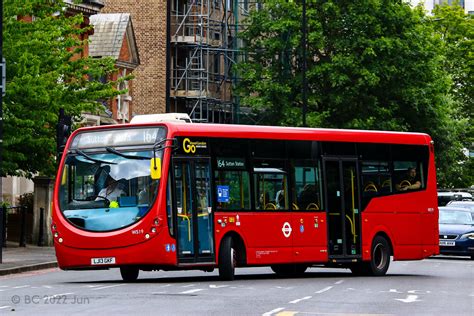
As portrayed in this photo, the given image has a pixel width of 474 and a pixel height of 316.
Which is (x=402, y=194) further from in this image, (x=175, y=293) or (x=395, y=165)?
(x=175, y=293)

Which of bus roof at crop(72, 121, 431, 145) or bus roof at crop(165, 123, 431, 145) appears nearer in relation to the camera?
bus roof at crop(72, 121, 431, 145)

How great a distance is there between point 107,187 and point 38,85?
14.6 m

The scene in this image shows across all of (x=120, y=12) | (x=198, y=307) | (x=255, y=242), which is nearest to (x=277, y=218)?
(x=255, y=242)

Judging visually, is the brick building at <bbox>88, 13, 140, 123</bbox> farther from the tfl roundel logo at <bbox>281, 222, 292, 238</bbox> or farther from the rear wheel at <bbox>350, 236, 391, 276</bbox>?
the tfl roundel logo at <bbox>281, 222, 292, 238</bbox>

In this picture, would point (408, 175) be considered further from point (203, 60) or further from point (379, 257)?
point (203, 60)

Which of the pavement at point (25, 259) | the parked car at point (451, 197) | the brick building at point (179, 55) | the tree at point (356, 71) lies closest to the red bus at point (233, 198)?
the pavement at point (25, 259)

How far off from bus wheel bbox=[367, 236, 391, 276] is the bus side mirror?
6720mm

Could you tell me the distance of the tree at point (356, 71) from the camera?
6644cm

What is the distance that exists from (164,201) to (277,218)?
134 inches

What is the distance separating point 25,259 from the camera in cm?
3569

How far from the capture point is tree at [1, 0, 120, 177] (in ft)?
131

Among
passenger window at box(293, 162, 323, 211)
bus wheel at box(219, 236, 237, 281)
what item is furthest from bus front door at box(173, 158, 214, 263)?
passenger window at box(293, 162, 323, 211)

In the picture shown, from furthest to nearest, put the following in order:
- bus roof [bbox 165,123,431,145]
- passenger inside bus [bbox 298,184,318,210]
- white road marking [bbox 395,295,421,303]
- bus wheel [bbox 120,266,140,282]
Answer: passenger inside bus [bbox 298,184,318,210] < bus wheel [bbox 120,266,140,282] < bus roof [bbox 165,123,431,145] < white road marking [bbox 395,295,421,303]

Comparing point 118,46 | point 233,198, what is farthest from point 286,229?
point 118,46
